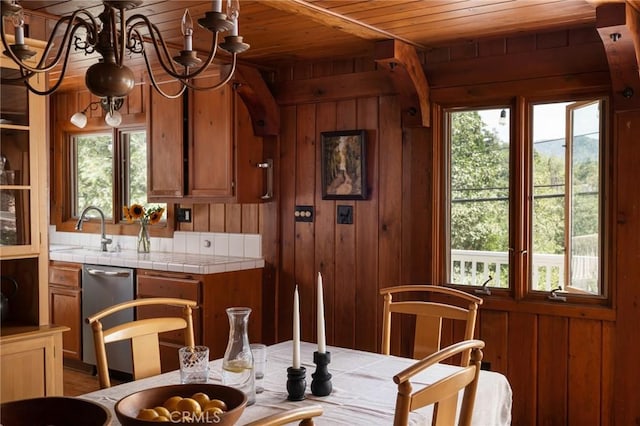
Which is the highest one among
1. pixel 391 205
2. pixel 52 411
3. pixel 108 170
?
pixel 108 170

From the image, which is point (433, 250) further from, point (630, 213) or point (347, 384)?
point (347, 384)

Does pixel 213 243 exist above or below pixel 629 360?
above

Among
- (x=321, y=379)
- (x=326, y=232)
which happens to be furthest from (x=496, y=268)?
(x=321, y=379)

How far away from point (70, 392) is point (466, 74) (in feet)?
11.2

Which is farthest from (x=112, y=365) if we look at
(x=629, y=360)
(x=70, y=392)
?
(x=629, y=360)

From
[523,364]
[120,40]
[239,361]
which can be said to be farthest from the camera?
[523,364]

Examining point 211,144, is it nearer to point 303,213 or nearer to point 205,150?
point 205,150

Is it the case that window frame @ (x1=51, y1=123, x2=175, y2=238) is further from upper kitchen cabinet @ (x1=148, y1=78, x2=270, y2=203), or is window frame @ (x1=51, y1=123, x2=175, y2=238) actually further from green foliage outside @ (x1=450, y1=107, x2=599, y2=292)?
green foliage outside @ (x1=450, y1=107, x2=599, y2=292)

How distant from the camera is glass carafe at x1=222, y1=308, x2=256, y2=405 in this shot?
6.96 feet

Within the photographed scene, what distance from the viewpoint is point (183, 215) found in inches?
214

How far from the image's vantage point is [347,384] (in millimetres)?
2354

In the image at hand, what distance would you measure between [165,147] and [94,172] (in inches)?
55.7

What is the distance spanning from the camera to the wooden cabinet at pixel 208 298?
4.49 metres

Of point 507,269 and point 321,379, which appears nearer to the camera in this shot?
point 321,379
